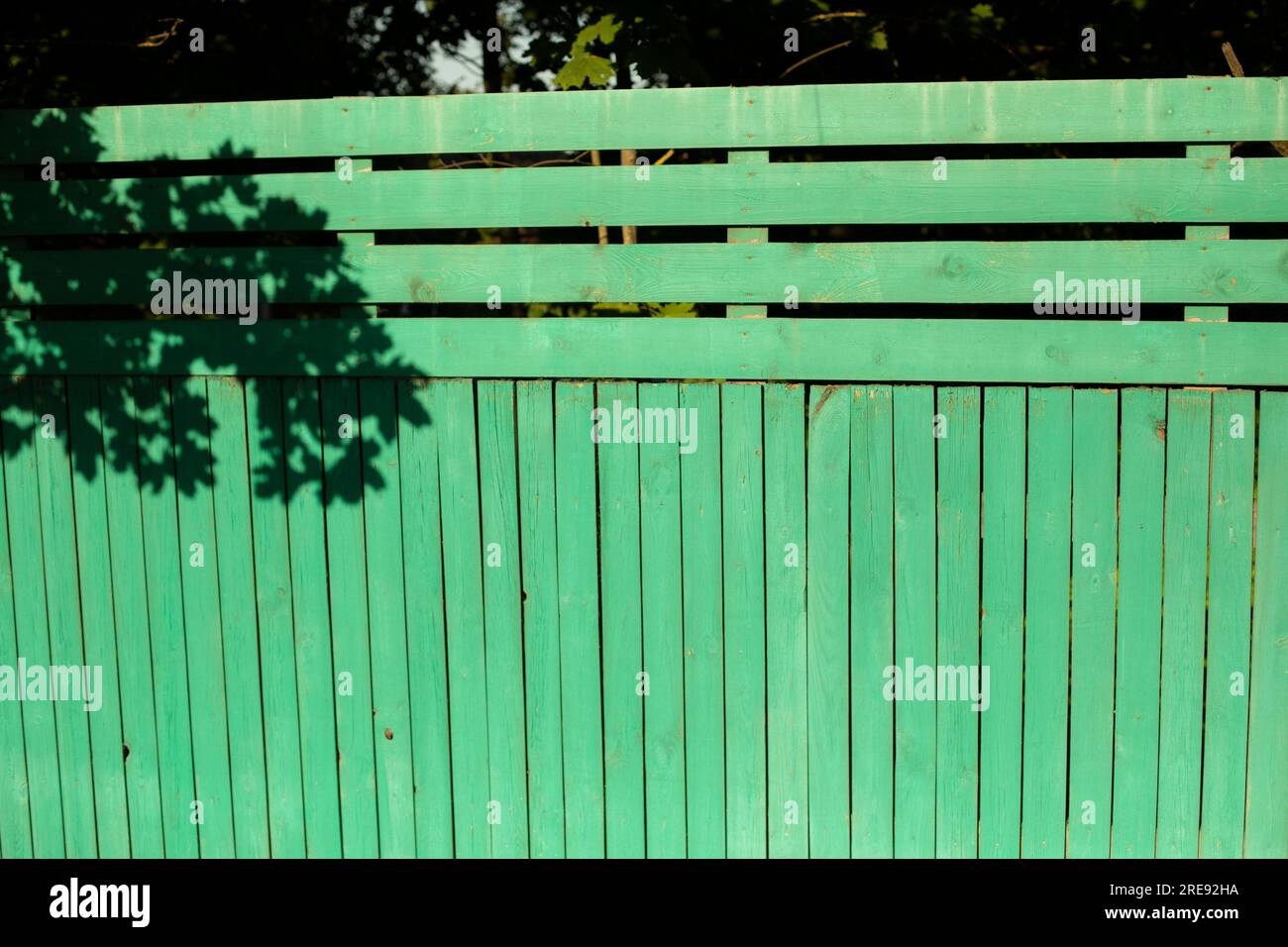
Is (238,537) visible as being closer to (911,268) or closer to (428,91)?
(911,268)

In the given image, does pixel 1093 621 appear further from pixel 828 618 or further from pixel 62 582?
pixel 62 582

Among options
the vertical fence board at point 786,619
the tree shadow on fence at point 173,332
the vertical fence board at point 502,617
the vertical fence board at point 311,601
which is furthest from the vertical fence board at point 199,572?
the vertical fence board at point 786,619

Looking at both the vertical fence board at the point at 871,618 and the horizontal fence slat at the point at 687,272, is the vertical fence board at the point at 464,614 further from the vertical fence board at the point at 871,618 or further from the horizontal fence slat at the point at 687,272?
the vertical fence board at the point at 871,618

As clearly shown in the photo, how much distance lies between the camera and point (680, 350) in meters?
4.45

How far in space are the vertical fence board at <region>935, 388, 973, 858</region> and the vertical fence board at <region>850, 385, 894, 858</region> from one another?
0.62 ft

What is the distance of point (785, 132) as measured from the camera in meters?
4.40

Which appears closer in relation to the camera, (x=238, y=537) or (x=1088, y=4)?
(x=238, y=537)

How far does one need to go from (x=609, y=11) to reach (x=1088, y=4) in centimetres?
318

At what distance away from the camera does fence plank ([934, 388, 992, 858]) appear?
4.43 m

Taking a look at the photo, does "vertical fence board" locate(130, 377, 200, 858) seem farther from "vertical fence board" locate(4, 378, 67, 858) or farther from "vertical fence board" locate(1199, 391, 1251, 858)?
"vertical fence board" locate(1199, 391, 1251, 858)

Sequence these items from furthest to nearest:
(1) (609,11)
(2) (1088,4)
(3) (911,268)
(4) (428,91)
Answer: (4) (428,91), (2) (1088,4), (1) (609,11), (3) (911,268)

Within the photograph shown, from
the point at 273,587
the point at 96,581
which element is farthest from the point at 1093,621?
the point at 96,581

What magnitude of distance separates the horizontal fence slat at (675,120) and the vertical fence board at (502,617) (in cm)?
103

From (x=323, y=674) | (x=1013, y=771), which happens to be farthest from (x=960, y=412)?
(x=323, y=674)
